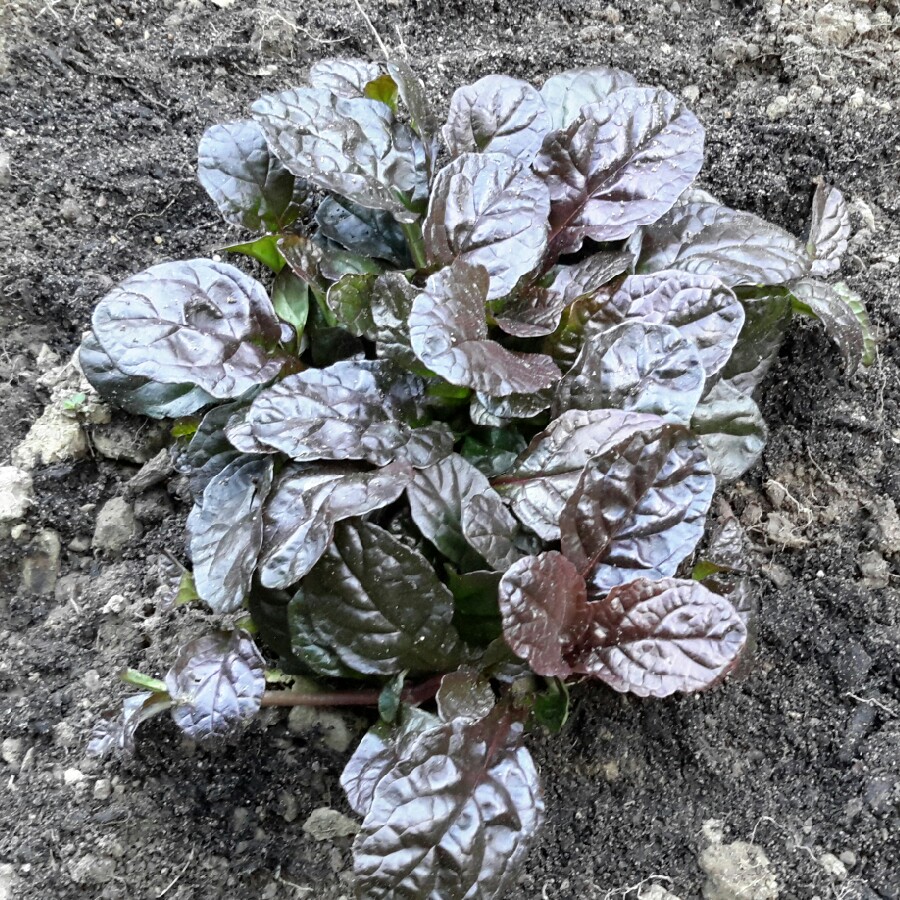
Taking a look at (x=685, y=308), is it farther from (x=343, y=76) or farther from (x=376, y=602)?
(x=343, y=76)

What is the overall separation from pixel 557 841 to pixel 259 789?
15.3 inches

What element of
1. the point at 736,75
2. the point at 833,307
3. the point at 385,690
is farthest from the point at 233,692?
the point at 736,75

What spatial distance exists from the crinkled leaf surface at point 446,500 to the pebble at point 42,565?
1.93ft

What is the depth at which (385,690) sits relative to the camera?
1.01m

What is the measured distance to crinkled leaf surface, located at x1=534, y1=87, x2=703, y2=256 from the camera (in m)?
1.15

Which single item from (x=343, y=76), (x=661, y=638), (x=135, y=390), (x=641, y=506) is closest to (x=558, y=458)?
(x=641, y=506)

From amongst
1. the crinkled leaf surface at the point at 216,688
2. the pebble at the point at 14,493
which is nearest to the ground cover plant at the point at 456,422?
the crinkled leaf surface at the point at 216,688

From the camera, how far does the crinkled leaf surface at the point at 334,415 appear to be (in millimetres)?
979

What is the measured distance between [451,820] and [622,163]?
2.91ft

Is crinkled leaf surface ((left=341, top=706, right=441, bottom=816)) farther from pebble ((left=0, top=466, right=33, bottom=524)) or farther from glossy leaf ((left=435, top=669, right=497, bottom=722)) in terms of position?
pebble ((left=0, top=466, right=33, bottom=524))

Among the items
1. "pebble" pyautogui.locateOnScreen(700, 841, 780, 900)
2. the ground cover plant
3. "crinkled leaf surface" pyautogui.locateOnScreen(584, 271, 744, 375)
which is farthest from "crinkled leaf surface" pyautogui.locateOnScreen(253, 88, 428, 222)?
"pebble" pyautogui.locateOnScreen(700, 841, 780, 900)

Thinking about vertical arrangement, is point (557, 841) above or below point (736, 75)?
below

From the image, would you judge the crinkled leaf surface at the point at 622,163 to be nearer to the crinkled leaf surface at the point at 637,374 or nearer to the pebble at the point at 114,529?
the crinkled leaf surface at the point at 637,374

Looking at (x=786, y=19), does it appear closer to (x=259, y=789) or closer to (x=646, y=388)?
(x=646, y=388)
